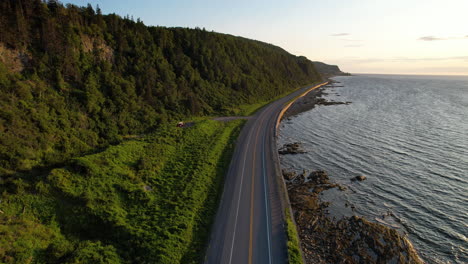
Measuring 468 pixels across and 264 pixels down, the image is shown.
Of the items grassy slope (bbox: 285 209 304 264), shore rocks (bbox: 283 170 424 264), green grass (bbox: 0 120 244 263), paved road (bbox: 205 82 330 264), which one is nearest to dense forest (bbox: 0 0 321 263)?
green grass (bbox: 0 120 244 263)

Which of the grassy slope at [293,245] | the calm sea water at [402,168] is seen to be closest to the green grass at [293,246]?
the grassy slope at [293,245]

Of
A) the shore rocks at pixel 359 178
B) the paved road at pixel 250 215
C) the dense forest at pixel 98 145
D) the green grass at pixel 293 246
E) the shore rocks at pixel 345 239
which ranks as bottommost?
the shore rocks at pixel 345 239

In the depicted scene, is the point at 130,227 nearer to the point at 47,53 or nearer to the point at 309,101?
the point at 47,53

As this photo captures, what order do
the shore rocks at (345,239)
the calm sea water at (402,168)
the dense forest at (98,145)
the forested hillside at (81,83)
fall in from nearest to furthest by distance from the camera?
the dense forest at (98,145)
the shore rocks at (345,239)
the calm sea water at (402,168)
the forested hillside at (81,83)

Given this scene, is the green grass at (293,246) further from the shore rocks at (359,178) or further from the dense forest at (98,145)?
the shore rocks at (359,178)

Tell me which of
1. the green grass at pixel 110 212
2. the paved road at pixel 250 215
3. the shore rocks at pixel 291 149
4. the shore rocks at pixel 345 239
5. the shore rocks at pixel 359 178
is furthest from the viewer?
the shore rocks at pixel 291 149

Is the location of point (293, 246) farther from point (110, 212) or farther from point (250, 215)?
point (110, 212)
